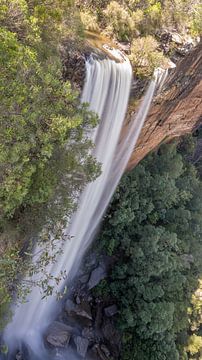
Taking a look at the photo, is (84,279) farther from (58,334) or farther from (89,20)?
(89,20)

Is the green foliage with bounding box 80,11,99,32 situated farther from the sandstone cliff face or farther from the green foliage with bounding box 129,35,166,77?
the sandstone cliff face

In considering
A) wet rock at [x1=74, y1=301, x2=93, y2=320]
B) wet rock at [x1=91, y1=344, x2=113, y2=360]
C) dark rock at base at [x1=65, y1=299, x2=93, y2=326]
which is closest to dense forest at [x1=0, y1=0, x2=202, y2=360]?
wet rock at [x1=91, y1=344, x2=113, y2=360]

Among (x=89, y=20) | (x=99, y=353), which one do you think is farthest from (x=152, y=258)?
(x=89, y=20)

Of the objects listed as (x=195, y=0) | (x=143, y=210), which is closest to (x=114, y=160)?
(x=143, y=210)

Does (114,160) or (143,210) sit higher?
(114,160)

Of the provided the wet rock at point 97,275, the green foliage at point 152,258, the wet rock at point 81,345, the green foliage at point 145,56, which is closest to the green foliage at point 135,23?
the green foliage at point 145,56

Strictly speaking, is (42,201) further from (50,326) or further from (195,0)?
(195,0)

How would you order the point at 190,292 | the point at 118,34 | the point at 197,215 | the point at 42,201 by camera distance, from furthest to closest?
1. the point at 197,215
2. the point at 190,292
3. the point at 118,34
4. the point at 42,201
